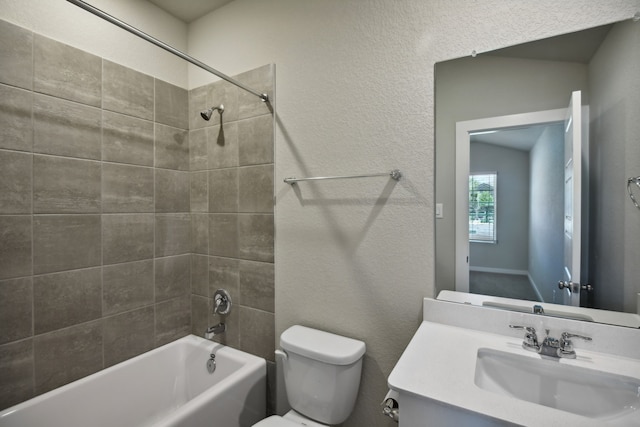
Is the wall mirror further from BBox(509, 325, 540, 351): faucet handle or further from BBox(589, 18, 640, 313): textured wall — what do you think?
BBox(509, 325, 540, 351): faucet handle

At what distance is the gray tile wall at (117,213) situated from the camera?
1.36 meters

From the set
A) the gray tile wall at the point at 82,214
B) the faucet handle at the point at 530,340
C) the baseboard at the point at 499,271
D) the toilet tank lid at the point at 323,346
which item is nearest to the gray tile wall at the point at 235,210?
the gray tile wall at the point at 82,214

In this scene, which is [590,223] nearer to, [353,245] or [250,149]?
[353,245]

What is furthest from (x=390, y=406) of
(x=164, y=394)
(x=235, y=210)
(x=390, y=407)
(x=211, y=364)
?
(x=164, y=394)

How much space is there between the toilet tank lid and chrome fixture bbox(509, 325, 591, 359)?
663 mm

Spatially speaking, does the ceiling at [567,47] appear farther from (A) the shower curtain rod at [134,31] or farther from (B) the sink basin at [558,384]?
(A) the shower curtain rod at [134,31]

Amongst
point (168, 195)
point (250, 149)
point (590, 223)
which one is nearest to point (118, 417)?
point (168, 195)

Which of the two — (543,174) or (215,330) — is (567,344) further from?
(215,330)

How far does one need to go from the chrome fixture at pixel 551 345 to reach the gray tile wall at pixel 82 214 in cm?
195

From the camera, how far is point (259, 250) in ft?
5.88

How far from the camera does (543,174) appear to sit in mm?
1169

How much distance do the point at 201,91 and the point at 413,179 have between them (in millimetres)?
1556

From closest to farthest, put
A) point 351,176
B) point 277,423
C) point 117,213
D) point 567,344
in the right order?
point 567,344 → point 277,423 → point 351,176 → point 117,213

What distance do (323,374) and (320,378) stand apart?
0.03 metres
